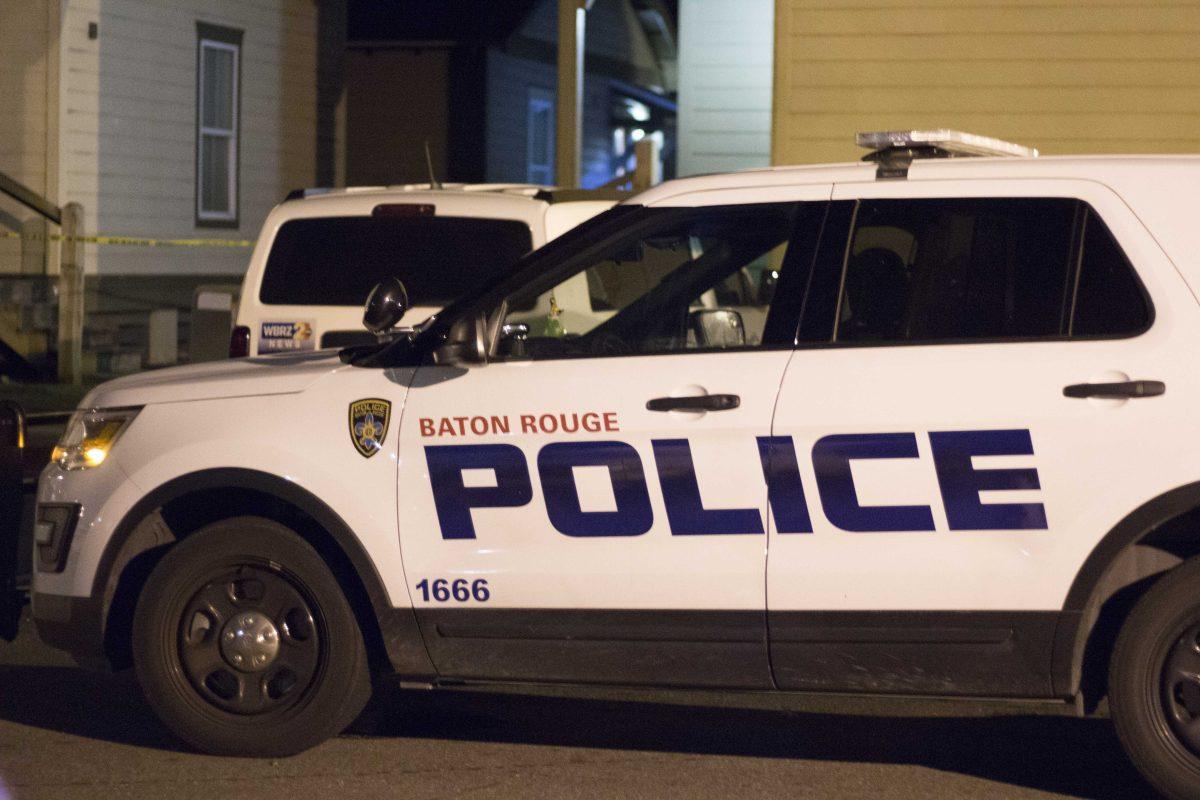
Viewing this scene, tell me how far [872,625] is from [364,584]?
159 centimetres

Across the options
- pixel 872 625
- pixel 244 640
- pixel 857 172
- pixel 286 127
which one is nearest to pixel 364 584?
pixel 244 640

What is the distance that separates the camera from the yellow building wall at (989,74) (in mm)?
13953

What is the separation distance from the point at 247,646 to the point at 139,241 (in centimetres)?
1451

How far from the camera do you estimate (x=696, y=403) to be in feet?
17.9

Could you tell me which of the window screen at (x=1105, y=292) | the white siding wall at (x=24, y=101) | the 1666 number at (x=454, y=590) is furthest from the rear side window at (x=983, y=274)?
the white siding wall at (x=24, y=101)

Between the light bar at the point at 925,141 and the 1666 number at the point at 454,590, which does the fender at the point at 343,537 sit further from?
the light bar at the point at 925,141

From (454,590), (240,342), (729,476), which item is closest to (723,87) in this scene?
(240,342)

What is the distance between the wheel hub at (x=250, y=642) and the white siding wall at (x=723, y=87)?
589 inches

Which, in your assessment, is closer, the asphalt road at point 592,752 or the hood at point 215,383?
the asphalt road at point 592,752

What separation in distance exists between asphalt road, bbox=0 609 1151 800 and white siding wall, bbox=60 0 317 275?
1327 cm

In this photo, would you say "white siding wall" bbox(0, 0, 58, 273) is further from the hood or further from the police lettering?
the police lettering

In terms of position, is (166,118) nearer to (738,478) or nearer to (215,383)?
(215,383)

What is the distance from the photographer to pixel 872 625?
5.38 meters

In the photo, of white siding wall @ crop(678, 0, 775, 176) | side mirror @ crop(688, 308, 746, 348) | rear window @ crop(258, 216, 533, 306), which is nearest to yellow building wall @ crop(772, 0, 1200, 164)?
rear window @ crop(258, 216, 533, 306)
